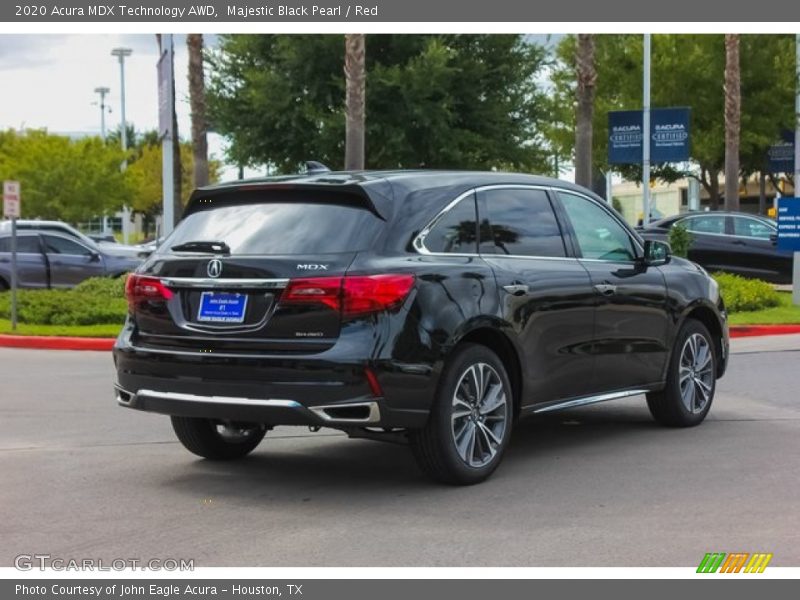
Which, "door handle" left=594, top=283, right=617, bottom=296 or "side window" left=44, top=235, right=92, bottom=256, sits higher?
"door handle" left=594, top=283, right=617, bottom=296

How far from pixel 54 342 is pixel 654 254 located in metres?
10.6

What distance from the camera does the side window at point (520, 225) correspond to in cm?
743

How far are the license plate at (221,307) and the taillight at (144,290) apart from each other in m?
0.27

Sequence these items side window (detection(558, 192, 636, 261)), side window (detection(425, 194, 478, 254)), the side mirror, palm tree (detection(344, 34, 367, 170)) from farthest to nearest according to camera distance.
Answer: palm tree (detection(344, 34, 367, 170)), the side mirror, side window (detection(558, 192, 636, 261)), side window (detection(425, 194, 478, 254))

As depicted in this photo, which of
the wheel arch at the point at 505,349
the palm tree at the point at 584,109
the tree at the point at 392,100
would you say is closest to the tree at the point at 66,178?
the tree at the point at 392,100

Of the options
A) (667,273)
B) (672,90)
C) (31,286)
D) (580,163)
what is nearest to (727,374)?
(667,273)

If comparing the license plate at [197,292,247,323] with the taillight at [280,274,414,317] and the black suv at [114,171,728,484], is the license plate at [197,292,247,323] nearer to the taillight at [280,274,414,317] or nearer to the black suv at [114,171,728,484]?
the black suv at [114,171,728,484]

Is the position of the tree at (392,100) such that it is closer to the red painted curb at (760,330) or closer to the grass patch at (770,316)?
the grass patch at (770,316)

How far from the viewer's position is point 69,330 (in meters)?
17.8

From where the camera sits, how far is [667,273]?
346 inches

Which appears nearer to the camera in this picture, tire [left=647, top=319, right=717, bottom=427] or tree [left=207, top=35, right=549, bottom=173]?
tire [left=647, top=319, right=717, bottom=427]

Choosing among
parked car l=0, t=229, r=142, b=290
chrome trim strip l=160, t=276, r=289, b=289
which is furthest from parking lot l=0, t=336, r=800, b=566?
parked car l=0, t=229, r=142, b=290

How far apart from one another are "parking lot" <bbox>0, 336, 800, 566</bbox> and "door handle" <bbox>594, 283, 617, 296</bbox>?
105cm

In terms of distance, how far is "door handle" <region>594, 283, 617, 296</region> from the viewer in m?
8.02
